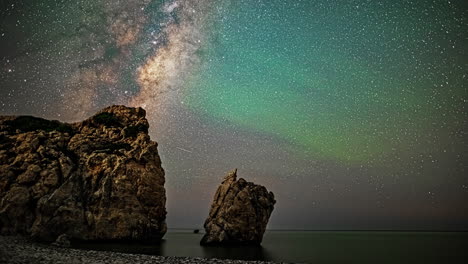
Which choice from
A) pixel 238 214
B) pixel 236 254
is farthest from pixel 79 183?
pixel 236 254

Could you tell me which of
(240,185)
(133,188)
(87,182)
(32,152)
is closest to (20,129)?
(32,152)

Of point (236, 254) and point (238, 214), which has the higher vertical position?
point (238, 214)

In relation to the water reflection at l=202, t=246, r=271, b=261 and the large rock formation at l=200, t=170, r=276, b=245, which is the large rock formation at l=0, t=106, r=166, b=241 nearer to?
the large rock formation at l=200, t=170, r=276, b=245

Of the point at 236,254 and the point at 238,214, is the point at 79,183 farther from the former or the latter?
the point at 236,254

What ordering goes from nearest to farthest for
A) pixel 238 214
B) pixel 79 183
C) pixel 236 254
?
pixel 236 254 < pixel 79 183 < pixel 238 214

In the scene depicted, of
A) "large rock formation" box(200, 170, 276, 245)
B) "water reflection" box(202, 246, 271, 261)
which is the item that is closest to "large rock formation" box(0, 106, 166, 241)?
"large rock formation" box(200, 170, 276, 245)

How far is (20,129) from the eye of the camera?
7831cm

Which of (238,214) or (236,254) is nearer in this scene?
(236,254)

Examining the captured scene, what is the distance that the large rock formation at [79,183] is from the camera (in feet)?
208

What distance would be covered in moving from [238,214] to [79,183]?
110 feet

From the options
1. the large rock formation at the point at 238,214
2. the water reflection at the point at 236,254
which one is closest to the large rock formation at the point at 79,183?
the large rock formation at the point at 238,214

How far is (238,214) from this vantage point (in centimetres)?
7200

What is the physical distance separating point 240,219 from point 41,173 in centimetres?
4088

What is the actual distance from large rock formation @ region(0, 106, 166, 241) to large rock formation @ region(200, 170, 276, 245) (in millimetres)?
12075
